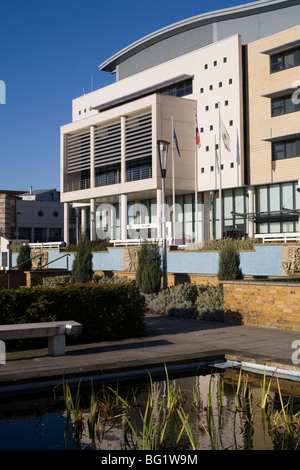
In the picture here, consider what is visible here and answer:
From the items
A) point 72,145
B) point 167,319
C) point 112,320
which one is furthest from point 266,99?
point 112,320

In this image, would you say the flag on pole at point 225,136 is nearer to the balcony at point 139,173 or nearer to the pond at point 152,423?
the balcony at point 139,173

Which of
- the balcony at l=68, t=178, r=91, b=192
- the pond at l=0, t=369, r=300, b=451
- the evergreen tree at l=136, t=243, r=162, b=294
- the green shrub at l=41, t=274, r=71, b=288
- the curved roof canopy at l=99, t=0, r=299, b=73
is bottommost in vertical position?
the pond at l=0, t=369, r=300, b=451

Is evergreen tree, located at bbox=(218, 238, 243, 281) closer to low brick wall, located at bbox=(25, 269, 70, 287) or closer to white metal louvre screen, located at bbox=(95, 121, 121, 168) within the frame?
low brick wall, located at bbox=(25, 269, 70, 287)

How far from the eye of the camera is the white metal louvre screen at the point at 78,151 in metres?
52.4

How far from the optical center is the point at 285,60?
37844 mm

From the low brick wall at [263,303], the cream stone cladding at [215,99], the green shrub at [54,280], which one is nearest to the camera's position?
the low brick wall at [263,303]

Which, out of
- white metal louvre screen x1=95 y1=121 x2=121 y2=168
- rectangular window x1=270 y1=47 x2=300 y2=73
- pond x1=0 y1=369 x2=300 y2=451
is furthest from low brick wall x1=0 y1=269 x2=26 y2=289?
rectangular window x1=270 y1=47 x2=300 y2=73

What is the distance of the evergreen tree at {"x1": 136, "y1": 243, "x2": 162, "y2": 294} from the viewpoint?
780 inches

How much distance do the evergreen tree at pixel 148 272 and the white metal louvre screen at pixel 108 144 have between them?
28.3 m

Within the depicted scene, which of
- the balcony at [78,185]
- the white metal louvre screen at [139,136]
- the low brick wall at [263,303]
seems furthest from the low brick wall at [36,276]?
the balcony at [78,185]

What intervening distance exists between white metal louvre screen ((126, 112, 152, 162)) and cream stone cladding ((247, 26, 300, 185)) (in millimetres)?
8562
